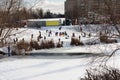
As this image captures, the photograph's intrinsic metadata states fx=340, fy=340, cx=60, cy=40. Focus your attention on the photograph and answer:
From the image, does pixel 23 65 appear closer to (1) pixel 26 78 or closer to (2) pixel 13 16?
(1) pixel 26 78

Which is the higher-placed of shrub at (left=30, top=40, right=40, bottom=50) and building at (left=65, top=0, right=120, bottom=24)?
building at (left=65, top=0, right=120, bottom=24)

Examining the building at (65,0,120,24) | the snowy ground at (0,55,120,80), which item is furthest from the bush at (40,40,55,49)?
the building at (65,0,120,24)

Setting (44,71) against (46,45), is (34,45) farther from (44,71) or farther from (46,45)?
(44,71)

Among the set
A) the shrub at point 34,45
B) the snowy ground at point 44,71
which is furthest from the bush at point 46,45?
the snowy ground at point 44,71

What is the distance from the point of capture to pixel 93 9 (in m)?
5.31

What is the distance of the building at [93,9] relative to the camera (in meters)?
4.88

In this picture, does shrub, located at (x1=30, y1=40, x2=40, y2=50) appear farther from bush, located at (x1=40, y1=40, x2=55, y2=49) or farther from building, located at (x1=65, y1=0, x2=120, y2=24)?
building, located at (x1=65, y1=0, x2=120, y2=24)

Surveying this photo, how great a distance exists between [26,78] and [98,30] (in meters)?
4.61

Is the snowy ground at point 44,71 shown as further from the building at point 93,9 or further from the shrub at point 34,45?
the shrub at point 34,45

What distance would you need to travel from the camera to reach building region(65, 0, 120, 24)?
192 inches

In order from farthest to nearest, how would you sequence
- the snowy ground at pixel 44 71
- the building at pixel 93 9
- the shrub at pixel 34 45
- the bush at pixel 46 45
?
the bush at pixel 46 45 < the shrub at pixel 34 45 < the snowy ground at pixel 44 71 < the building at pixel 93 9

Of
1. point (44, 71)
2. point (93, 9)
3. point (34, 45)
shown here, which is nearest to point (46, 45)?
point (34, 45)

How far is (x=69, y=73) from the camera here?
996cm

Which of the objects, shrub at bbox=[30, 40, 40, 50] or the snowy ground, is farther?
shrub at bbox=[30, 40, 40, 50]
